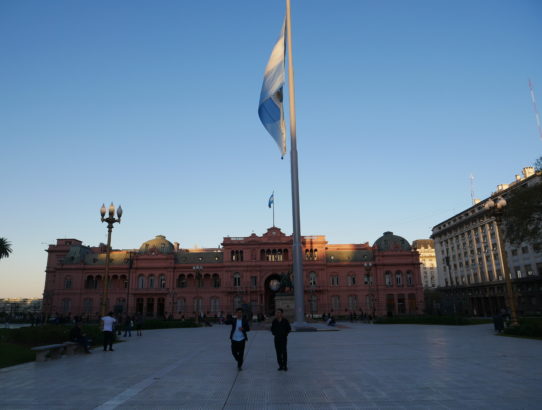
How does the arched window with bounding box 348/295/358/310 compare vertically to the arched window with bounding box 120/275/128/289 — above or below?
below

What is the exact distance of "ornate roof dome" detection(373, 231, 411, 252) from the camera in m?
75.0

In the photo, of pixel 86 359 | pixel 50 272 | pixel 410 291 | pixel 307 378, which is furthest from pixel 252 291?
pixel 307 378

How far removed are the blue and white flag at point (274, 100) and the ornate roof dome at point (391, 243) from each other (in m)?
53.8

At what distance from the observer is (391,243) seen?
251 ft

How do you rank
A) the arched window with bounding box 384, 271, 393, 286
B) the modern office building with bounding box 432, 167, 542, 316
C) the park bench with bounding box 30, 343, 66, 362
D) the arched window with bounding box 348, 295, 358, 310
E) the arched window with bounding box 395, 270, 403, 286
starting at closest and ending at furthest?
the park bench with bounding box 30, 343, 66, 362 → the modern office building with bounding box 432, 167, 542, 316 → the arched window with bounding box 348, 295, 358, 310 → the arched window with bounding box 395, 270, 403, 286 → the arched window with bounding box 384, 271, 393, 286

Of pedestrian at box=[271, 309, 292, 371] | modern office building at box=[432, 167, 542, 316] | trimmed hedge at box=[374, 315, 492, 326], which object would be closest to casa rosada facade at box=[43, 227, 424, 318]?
modern office building at box=[432, 167, 542, 316]

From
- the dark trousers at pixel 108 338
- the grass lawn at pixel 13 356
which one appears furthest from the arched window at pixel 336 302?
the grass lawn at pixel 13 356

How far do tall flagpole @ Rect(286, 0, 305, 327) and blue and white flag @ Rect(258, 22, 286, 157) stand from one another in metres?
0.82

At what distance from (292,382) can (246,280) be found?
6376 centimetres

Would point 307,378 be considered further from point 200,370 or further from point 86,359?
point 86,359

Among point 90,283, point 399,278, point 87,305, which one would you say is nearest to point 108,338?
point 399,278

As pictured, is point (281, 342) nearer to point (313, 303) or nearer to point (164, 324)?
point (164, 324)

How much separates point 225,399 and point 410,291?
2764 inches

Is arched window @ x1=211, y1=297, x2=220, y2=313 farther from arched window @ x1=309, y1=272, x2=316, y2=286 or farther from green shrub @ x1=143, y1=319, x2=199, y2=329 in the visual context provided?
green shrub @ x1=143, y1=319, x2=199, y2=329
